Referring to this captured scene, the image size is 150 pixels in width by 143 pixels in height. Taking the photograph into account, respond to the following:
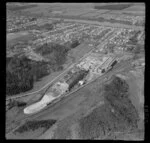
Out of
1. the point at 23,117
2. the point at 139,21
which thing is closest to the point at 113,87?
the point at 23,117

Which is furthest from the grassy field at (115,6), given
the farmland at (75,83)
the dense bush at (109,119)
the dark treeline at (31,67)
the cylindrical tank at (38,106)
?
the cylindrical tank at (38,106)

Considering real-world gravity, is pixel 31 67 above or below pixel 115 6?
below

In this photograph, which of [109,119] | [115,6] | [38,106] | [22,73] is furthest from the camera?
[115,6]

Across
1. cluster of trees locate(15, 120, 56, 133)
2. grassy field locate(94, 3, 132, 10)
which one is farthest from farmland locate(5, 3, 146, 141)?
grassy field locate(94, 3, 132, 10)

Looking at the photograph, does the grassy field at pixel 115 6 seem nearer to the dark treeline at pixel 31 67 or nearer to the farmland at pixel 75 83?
the farmland at pixel 75 83

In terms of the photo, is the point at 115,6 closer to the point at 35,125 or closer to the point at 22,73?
the point at 22,73

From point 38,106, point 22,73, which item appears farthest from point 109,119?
point 22,73

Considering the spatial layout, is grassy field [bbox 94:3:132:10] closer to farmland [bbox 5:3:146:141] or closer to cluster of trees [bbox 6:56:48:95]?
farmland [bbox 5:3:146:141]
